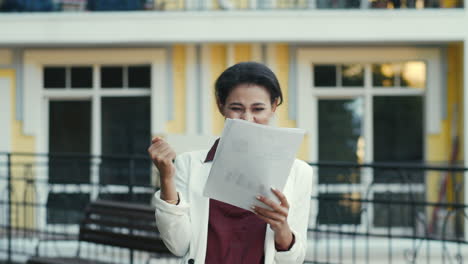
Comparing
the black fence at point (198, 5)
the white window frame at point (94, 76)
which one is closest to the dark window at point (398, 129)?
the black fence at point (198, 5)

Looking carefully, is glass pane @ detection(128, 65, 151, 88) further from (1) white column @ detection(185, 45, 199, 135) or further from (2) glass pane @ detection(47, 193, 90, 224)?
(2) glass pane @ detection(47, 193, 90, 224)

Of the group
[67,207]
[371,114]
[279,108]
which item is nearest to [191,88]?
[279,108]

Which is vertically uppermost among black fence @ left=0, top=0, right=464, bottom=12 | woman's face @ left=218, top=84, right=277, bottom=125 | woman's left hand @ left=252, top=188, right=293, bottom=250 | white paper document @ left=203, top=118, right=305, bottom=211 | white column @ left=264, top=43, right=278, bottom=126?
black fence @ left=0, top=0, right=464, bottom=12

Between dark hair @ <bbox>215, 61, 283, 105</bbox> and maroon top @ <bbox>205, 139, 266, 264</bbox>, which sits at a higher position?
dark hair @ <bbox>215, 61, 283, 105</bbox>

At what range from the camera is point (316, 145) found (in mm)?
10812

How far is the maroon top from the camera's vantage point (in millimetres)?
2131

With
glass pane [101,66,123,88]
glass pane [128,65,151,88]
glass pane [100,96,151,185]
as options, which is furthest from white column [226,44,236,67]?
glass pane [101,66,123,88]

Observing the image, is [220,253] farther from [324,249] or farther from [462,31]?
[462,31]

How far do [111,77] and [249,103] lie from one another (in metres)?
8.97

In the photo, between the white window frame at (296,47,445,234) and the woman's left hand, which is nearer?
the woman's left hand

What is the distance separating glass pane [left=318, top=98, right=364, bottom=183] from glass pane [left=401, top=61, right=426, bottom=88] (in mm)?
813

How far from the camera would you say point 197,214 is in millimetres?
2174

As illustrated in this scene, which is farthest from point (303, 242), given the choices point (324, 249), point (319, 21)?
point (319, 21)

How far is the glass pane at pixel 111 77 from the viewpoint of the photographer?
1080 centimetres
